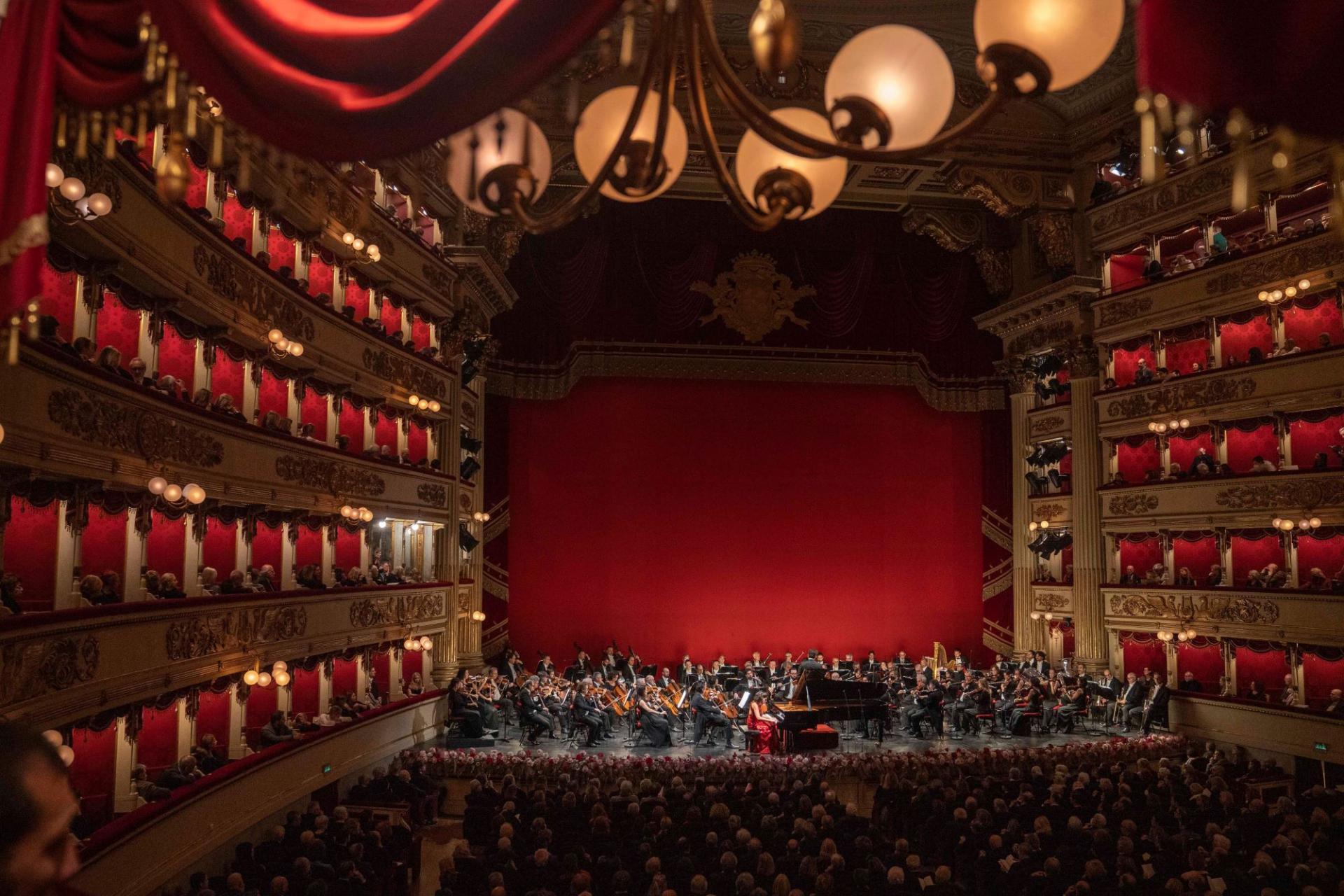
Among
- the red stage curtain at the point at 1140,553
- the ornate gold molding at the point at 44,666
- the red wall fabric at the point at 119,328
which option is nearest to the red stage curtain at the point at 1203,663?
the red stage curtain at the point at 1140,553

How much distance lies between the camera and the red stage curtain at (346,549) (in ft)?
59.0

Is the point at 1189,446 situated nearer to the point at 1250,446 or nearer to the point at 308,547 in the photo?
the point at 1250,446

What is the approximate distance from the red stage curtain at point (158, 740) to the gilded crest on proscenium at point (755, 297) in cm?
1668

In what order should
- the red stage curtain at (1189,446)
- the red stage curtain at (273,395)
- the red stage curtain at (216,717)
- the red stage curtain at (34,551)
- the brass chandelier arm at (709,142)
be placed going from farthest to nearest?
1. the red stage curtain at (1189,446)
2. the red stage curtain at (273,395)
3. the red stage curtain at (216,717)
4. the red stage curtain at (34,551)
5. the brass chandelier arm at (709,142)

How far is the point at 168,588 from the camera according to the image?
11617 millimetres

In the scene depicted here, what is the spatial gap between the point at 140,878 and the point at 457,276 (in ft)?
44.9

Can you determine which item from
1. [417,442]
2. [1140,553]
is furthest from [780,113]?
[1140,553]

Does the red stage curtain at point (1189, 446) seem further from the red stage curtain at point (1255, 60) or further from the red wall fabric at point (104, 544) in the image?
the red wall fabric at point (104, 544)

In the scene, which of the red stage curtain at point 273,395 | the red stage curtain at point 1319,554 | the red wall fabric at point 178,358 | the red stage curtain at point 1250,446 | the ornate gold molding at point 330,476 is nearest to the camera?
the red wall fabric at point 178,358

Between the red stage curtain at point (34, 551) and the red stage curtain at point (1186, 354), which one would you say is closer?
the red stage curtain at point (34, 551)

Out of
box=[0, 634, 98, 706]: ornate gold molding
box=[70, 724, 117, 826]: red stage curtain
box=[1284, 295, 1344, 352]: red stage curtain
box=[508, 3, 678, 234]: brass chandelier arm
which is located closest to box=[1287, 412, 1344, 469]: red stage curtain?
box=[1284, 295, 1344, 352]: red stage curtain

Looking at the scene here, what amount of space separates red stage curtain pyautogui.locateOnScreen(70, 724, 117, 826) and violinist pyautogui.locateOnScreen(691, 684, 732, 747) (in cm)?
1012

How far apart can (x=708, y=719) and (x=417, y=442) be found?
8.87 m

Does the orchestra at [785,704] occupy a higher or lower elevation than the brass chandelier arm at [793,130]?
lower
